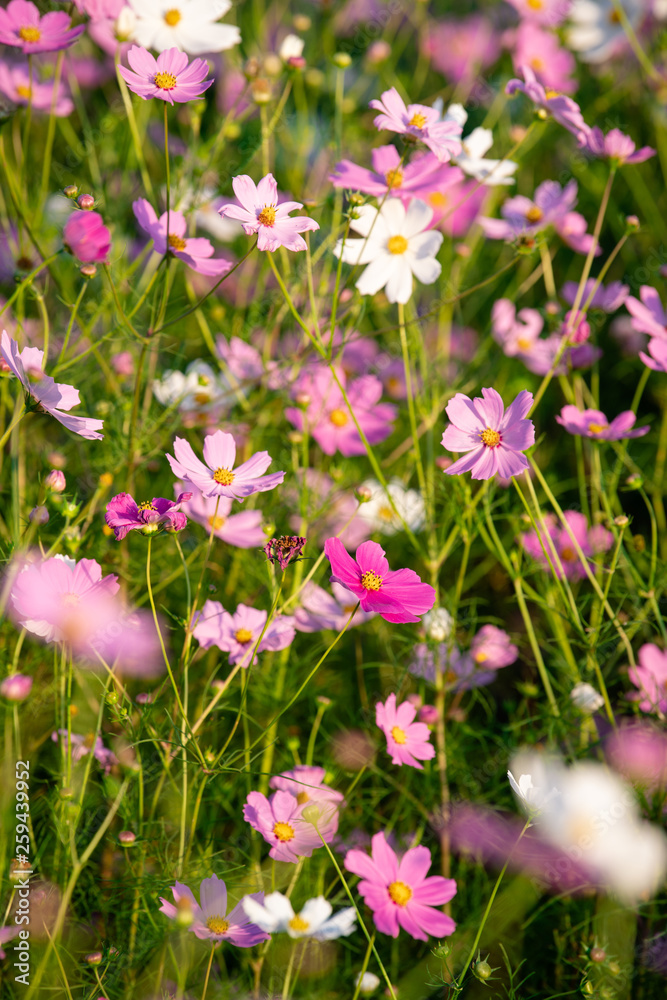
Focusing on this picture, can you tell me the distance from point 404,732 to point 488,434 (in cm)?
34

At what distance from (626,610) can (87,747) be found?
2.63 ft

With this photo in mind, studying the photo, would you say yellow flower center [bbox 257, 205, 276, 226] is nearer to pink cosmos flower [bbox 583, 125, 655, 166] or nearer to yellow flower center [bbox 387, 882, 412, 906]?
pink cosmos flower [bbox 583, 125, 655, 166]

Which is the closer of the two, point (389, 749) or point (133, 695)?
point (389, 749)

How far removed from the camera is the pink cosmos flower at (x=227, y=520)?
3.26ft

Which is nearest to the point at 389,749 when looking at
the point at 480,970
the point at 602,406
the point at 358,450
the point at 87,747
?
the point at 480,970

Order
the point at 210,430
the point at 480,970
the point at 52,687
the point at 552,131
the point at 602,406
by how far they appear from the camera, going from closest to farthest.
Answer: the point at 480,970, the point at 52,687, the point at 210,430, the point at 602,406, the point at 552,131

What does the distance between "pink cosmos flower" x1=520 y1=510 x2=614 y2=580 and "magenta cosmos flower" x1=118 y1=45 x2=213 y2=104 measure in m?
0.65

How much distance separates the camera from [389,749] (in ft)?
2.77

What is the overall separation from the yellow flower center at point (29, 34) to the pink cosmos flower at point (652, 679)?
1.03 m

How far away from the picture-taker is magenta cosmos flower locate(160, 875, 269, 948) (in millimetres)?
742

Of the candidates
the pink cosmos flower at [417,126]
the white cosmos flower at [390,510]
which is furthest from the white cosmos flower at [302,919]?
the pink cosmos flower at [417,126]

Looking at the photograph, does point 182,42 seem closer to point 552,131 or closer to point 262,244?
point 262,244

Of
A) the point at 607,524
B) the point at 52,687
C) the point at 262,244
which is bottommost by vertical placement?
the point at 52,687

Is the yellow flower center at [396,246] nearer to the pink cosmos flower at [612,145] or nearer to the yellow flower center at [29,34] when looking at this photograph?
the pink cosmos flower at [612,145]
